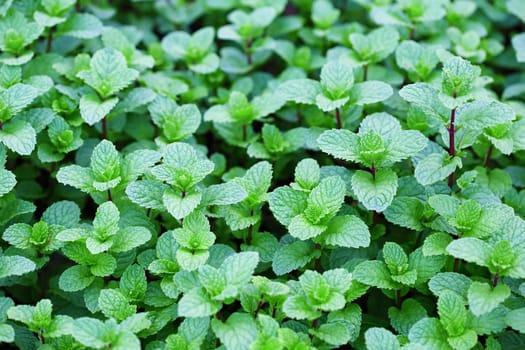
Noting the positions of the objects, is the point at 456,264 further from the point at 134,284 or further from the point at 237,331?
the point at 134,284

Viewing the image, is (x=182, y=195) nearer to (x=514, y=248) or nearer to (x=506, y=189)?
(x=514, y=248)

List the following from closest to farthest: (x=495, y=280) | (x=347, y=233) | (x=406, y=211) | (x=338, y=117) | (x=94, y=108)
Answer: (x=495, y=280) → (x=347, y=233) → (x=406, y=211) → (x=94, y=108) → (x=338, y=117)

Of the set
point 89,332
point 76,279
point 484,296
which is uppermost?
point 484,296

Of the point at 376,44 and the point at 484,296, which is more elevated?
the point at 376,44

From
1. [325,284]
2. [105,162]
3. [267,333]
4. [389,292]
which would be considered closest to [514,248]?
[389,292]

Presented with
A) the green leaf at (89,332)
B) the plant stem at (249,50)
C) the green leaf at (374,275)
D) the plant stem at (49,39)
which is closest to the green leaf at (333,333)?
the green leaf at (374,275)

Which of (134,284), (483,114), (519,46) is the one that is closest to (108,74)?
(134,284)

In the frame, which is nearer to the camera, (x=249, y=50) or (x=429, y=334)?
(x=429, y=334)

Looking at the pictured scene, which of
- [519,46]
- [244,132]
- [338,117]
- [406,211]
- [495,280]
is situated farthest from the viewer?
[519,46]
